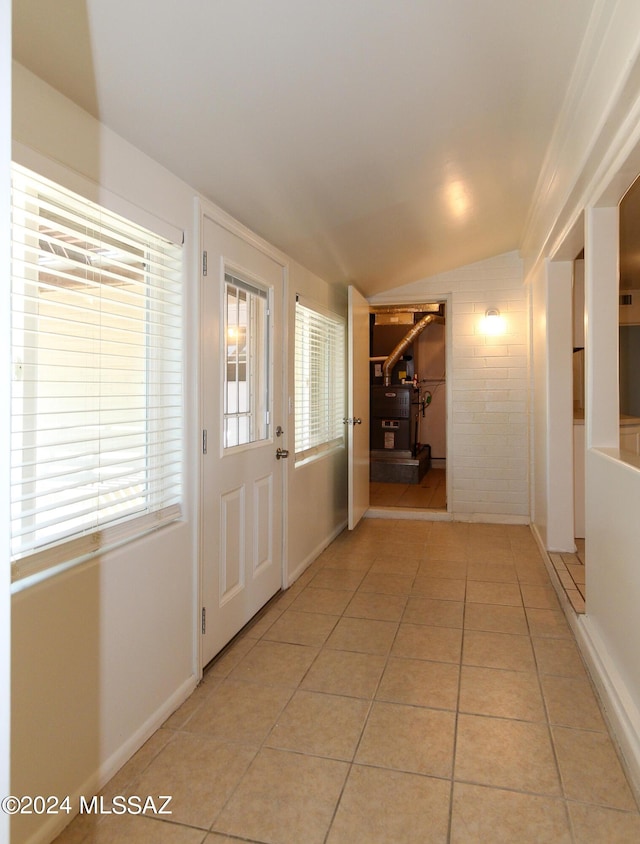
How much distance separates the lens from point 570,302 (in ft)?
12.0

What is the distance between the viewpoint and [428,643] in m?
2.67

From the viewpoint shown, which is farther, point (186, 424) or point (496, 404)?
point (496, 404)

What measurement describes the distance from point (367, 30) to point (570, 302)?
2.58 metres

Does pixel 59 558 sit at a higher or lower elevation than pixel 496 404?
lower

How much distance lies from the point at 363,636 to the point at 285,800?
1160 millimetres

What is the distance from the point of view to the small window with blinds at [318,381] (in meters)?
3.78

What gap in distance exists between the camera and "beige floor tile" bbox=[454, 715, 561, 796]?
1.70 m

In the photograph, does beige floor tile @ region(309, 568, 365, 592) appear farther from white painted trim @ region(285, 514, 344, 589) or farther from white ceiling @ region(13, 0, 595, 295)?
white ceiling @ region(13, 0, 595, 295)

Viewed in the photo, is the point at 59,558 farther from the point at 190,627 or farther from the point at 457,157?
the point at 457,157

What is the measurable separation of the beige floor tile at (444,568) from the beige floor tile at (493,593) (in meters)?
0.16

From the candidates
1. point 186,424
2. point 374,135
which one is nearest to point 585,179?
point 374,135

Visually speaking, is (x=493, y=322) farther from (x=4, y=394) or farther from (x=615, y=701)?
(x=4, y=394)

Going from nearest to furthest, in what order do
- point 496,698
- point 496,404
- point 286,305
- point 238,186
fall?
point 496,698
point 238,186
point 286,305
point 496,404

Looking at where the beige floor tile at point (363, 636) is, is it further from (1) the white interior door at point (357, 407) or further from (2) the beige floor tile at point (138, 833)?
(1) the white interior door at point (357, 407)
